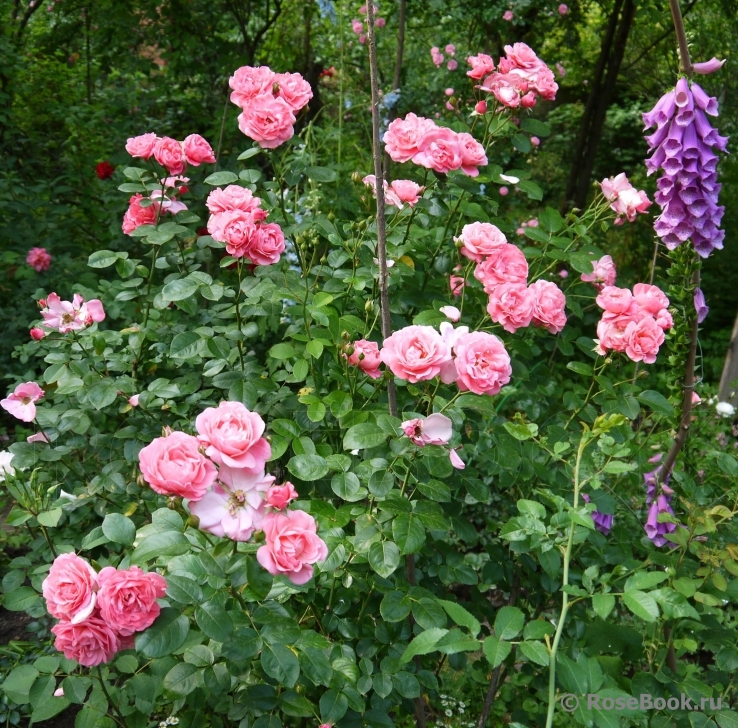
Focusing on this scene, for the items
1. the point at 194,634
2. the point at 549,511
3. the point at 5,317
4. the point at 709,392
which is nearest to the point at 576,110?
the point at 709,392

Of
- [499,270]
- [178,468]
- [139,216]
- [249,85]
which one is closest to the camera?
[178,468]

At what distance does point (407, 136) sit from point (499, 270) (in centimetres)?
40

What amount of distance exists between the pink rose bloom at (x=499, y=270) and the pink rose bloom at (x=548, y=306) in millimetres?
40

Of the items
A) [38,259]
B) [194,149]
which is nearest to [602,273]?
[194,149]

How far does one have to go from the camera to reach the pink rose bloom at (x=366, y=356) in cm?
144

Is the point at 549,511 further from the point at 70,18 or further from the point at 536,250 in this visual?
the point at 70,18

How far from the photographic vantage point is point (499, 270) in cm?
155

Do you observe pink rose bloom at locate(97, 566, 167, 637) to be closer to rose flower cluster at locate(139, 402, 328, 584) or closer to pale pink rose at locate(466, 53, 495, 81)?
rose flower cluster at locate(139, 402, 328, 584)

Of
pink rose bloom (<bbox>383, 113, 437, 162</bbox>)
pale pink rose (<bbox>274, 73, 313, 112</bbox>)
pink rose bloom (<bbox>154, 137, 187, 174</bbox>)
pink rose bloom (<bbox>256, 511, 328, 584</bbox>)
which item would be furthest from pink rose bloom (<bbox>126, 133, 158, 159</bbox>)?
pink rose bloom (<bbox>256, 511, 328, 584</bbox>)

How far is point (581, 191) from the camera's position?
16.7ft

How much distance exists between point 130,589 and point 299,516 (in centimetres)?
26

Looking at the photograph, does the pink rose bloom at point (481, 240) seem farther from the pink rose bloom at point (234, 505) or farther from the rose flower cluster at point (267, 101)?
the pink rose bloom at point (234, 505)

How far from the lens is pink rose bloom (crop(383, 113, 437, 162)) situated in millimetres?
1671

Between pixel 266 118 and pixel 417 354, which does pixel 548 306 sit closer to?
pixel 417 354
